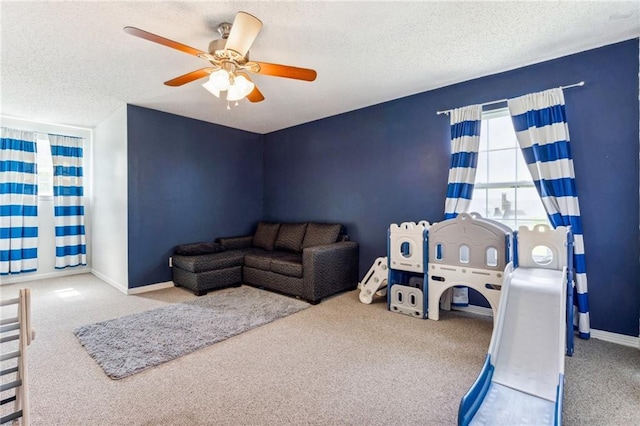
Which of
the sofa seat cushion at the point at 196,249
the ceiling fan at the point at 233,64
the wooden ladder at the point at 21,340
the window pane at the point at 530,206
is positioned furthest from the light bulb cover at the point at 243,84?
the window pane at the point at 530,206

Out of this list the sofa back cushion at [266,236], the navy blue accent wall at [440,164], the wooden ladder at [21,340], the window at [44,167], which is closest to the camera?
the wooden ladder at [21,340]

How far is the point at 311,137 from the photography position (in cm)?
479

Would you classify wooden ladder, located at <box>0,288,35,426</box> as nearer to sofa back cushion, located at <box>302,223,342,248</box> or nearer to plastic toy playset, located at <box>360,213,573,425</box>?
plastic toy playset, located at <box>360,213,573,425</box>

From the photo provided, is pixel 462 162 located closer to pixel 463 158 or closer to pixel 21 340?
pixel 463 158

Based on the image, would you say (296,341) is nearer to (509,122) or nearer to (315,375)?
(315,375)

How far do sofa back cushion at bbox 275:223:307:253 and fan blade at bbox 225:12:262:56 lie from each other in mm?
2766

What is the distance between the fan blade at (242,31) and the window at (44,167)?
4482mm

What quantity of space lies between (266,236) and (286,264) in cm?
126

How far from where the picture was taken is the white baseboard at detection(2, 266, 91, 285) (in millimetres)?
4443

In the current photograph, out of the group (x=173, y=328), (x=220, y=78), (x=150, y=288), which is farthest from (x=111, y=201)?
(x=220, y=78)

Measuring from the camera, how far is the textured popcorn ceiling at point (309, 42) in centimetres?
206

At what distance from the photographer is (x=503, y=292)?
212cm

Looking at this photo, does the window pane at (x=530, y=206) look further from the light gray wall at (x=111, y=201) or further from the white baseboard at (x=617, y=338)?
the light gray wall at (x=111, y=201)

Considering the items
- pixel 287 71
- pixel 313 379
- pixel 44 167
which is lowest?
pixel 313 379
